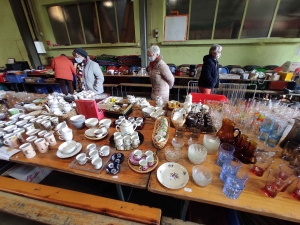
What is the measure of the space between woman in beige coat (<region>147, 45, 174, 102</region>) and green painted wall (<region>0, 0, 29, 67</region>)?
256 inches

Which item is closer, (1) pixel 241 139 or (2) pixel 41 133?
(1) pixel 241 139

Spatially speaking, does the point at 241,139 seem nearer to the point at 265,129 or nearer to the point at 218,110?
the point at 265,129

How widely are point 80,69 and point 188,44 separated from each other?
3.46 meters

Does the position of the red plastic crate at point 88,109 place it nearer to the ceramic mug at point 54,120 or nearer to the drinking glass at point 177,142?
the ceramic mug at point 54,120

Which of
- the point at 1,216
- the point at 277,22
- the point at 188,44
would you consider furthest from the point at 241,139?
the point at 277,22

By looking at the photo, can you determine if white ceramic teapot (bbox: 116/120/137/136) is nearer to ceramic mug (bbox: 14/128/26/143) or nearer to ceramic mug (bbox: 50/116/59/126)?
ceramic mug (bbox: 50/116/59/126)

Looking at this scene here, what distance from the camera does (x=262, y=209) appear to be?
667 millimetres

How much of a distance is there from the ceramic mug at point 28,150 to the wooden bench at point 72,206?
0.72 feet

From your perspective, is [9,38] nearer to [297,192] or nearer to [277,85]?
[297,192]

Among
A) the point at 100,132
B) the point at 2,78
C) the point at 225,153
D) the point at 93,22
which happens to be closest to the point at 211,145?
the point at 225,153

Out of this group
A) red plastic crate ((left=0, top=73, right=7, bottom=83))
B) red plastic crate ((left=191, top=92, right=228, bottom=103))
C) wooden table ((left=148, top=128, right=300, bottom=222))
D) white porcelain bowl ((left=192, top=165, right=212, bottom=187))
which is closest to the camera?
wooden table ((left=148, top=128, right=300, bottom=222))

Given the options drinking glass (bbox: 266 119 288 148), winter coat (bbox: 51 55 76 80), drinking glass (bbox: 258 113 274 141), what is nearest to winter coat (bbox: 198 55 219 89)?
drinking glass (bbox: 258 113 274 141)

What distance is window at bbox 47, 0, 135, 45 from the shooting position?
459cm

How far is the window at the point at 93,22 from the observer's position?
4.59m
